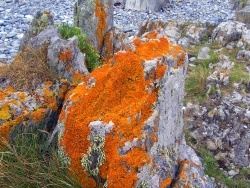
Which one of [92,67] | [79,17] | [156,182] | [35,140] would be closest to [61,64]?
[92,67]

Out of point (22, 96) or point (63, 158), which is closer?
point (63, 158)

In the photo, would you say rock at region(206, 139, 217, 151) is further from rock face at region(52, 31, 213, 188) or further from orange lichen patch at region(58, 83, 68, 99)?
orange lichen patch at region(58, 83, 68, 99)

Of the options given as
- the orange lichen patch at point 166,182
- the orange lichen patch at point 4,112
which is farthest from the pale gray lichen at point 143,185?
the orange lichen patch at point 4,112

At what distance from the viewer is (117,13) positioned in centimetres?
2280

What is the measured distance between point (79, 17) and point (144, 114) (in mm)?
8633

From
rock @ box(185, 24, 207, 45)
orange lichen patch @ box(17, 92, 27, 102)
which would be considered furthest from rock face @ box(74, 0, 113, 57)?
orange lichen patch @ box(17, 92, 27, 102)

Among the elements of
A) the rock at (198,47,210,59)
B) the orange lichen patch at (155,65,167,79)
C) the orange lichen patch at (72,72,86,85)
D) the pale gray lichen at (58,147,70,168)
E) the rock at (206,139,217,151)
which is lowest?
the rock at (198,47,210,59)

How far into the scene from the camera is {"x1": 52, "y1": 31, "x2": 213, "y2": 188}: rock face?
17.5ft

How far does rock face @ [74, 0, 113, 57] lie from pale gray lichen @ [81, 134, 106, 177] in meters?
7.50

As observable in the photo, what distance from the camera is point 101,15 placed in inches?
533

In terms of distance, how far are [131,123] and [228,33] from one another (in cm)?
1255

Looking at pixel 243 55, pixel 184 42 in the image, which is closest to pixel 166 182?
pixel 243 55

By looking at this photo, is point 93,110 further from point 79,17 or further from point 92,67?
point 79,17

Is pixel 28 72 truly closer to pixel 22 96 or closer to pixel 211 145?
pixel 22 96
